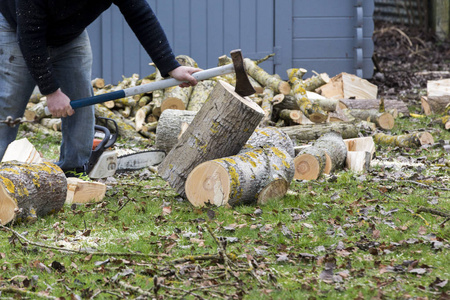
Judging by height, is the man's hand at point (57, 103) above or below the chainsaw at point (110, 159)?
above

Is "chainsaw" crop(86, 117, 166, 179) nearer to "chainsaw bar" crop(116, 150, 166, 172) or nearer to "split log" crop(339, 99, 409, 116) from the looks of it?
"chainsaw bar" crop(116, 150, 166, 172)

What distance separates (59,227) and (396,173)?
3.10 m

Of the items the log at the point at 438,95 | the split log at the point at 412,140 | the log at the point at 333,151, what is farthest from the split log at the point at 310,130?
the log at the point at 438,95

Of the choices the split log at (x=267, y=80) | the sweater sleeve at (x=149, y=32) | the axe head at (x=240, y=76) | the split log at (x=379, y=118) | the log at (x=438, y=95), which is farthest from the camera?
the log at (x=438, y=95)

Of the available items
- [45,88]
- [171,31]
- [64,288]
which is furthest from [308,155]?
[171,31]

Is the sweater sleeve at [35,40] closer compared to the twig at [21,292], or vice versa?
Answer: the twig at [21,292]

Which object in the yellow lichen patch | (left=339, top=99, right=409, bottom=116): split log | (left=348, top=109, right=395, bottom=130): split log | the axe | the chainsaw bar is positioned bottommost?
the chainsaw bar

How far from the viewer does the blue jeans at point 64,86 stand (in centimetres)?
427

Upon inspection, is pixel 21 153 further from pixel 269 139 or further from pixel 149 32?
pixel 269 139

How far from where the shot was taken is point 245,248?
3.31 m

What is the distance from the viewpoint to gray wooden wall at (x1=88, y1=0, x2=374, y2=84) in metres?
10.0

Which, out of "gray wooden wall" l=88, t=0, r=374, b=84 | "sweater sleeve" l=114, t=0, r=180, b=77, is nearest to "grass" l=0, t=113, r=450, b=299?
"sweater sleeve" l=114, t=0, r=180, b=77

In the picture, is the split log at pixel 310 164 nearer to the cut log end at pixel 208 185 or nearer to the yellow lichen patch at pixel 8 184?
the cut log end at pixel 208 185

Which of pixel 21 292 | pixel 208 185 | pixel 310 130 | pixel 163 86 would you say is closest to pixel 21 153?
pixel 163 86
